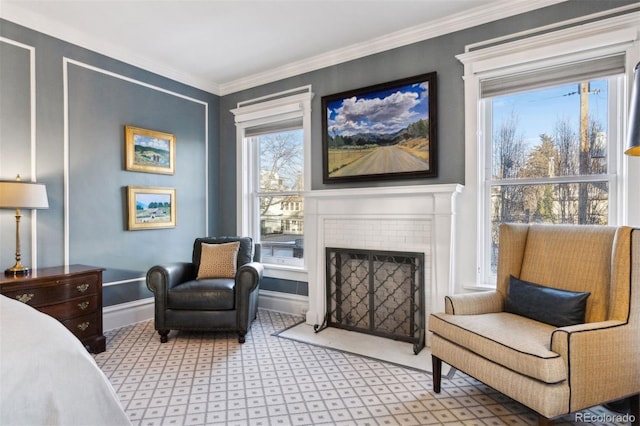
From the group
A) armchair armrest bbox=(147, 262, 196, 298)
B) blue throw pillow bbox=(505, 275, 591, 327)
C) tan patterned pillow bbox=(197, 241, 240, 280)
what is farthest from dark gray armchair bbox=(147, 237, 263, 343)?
blue throw pillow bbox=(505, 275, 591, 327)

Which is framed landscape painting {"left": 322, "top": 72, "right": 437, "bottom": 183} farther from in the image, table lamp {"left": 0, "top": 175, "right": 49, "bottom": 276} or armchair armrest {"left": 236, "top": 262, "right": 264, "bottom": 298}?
table lamp {"left": 0, "top": 175, "right": 49, "bottom": 276}

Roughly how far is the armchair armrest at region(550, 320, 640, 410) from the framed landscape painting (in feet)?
5.33

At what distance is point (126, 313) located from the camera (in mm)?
3400

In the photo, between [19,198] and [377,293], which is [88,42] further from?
[377,293]

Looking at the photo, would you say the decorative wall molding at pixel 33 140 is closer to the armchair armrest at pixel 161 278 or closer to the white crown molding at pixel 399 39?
the armchair armrest at pixel 161 278

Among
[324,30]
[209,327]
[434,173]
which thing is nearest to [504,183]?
[434,173]

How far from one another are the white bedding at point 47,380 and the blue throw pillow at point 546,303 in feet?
6.75

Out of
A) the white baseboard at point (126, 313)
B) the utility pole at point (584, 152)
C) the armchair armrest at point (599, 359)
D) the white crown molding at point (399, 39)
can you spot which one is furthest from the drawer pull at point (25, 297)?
the utility pole at point (584, 152)

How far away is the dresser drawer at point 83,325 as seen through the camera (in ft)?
8.52

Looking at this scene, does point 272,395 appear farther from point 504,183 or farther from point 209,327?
point 504,183

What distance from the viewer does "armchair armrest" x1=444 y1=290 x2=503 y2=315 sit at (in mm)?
2129

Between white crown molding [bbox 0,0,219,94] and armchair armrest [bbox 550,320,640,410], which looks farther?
white crown molding [bbox 0,0,219,94]

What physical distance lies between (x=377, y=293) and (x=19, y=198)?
2.79 meters

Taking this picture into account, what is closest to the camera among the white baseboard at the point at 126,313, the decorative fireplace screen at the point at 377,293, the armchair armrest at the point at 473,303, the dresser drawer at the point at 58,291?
the armchair armrest at the point at 473,303
